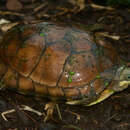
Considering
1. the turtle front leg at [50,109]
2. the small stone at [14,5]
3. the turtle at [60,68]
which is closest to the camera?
the turtle at [60,68]

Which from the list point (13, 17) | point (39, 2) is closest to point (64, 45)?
point (13, 17)

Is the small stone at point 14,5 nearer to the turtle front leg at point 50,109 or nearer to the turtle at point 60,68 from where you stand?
the turtle at point 60,68

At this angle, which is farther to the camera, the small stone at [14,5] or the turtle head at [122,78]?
the small stone at [14,5]

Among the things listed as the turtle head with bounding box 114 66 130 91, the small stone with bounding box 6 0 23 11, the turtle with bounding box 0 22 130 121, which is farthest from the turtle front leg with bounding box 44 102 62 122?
the small stone with bounding box 6 0 23 11

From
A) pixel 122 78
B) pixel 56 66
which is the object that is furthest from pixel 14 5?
pixel 122 78

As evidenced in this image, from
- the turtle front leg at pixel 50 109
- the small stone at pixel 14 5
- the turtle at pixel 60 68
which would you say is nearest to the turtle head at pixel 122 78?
the turtle at pixel 60 68

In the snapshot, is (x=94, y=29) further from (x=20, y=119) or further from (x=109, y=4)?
(x=20, y=119)
